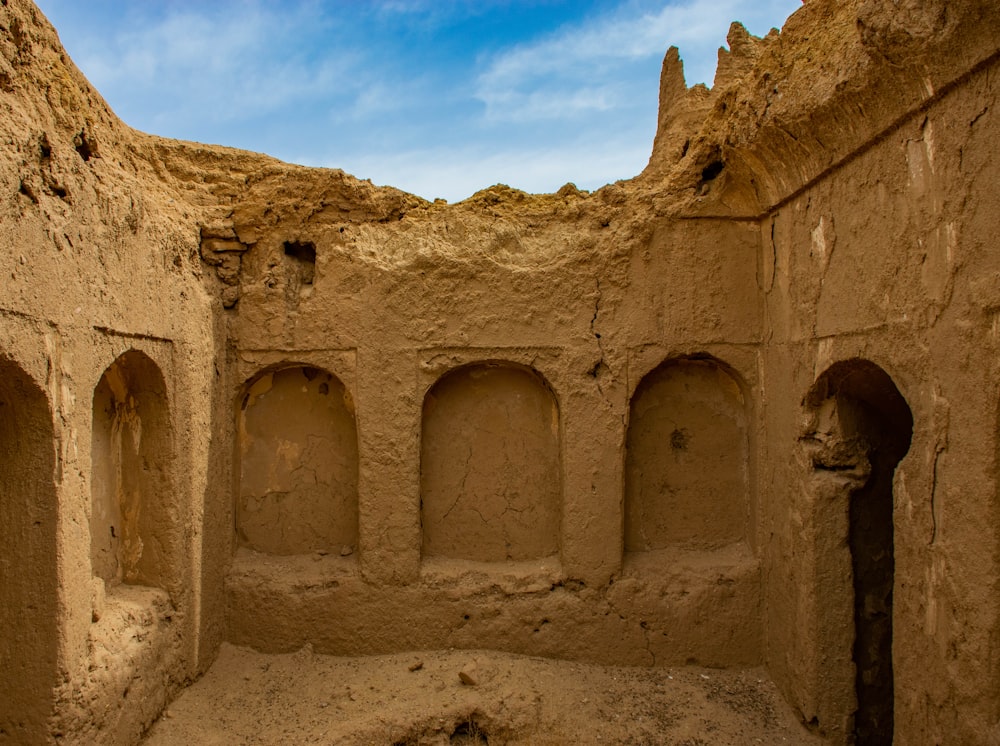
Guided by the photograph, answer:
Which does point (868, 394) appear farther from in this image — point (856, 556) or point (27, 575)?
point (27, 575)

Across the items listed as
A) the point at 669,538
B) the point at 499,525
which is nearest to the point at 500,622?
the point at 499,525

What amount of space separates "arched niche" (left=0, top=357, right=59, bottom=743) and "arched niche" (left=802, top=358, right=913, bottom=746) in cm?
413

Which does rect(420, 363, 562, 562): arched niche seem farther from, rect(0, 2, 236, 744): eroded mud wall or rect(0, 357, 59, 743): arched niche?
rect(0, 357, 59, 743): arched niche

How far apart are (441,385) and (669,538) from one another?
2116 millimetres

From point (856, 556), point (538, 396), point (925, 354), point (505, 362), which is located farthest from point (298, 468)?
point (925, 354)

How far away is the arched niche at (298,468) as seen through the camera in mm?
5344

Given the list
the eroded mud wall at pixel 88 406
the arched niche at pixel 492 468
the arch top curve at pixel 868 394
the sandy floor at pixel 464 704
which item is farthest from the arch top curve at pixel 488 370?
the sandy floor at pixel 464 704

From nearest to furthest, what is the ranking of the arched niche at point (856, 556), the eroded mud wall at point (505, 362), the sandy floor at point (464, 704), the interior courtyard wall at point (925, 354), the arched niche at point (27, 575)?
the interior courtyard wall at point (925, 354)
the arched niche at point (27, 575)
the arched niche at point (856, 556)
the sandy floor at point (464, 704)
the eroded mud wall at point (505, 362)

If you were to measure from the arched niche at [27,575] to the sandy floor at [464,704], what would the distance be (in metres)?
0.96

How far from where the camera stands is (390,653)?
5.06 meters

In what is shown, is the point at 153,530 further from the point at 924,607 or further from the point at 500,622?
the point at 924,607

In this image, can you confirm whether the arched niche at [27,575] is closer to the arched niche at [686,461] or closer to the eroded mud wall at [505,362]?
the eroded mud wall at [505,362]

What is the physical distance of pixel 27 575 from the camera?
3275 millimetres

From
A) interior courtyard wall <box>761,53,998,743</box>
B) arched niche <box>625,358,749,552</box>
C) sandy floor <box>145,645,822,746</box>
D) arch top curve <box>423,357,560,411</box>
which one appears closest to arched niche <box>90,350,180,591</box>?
sandy floor <box>145,645,822,746</box>
